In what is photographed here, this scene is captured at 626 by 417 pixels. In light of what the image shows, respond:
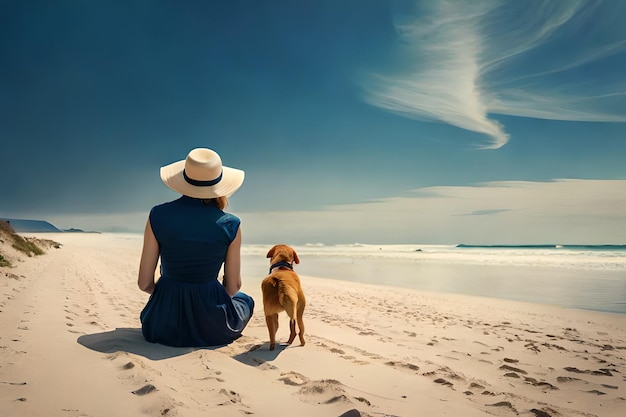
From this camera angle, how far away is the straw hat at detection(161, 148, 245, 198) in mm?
3961

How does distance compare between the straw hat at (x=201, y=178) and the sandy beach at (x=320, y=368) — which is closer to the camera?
the sandy beach at (x=320, y=368)

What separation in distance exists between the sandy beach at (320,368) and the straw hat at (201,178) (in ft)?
5.04

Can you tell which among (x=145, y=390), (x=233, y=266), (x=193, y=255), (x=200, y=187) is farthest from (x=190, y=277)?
(x=145, y=390)

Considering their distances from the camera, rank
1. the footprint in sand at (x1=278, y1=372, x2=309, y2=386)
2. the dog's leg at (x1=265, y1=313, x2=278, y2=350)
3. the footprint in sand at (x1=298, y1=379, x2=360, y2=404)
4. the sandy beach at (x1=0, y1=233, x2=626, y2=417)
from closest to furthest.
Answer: the sandy beach at (x1=0, y1=233, x2=626, y2=417) → the footprint in sand at (x1=298, y1=379, x2=360, y2=404) → the footprint in sand at (x1=278, y1=372, x2=309, y2=386) → the dog's leg at (x1=265, y1=313, x2=278, y2=350)

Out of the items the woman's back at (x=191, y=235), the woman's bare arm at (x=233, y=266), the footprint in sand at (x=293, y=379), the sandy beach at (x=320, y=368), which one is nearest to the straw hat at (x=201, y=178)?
the woman's back at (x=191, y=235)

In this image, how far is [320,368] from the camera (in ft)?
11.9

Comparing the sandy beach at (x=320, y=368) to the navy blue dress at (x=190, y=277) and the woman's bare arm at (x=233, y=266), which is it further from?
the woman's bare arm at (x=233, y=266)

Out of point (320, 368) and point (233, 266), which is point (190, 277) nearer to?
point (233, 266)

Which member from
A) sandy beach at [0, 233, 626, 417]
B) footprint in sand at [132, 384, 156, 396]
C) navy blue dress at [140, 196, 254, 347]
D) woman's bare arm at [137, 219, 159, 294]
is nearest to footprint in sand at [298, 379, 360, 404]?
sandy beach at [0, 233, 626, 417]

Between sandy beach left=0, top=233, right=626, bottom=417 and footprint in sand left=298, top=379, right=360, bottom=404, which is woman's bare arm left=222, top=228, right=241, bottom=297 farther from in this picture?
footprint in sand left=298, top=379, right=360, bottom=404

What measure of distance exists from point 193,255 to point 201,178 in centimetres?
75

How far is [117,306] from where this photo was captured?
280 inches

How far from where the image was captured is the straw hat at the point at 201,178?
396 cm

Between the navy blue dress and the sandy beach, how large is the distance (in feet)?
0.70
